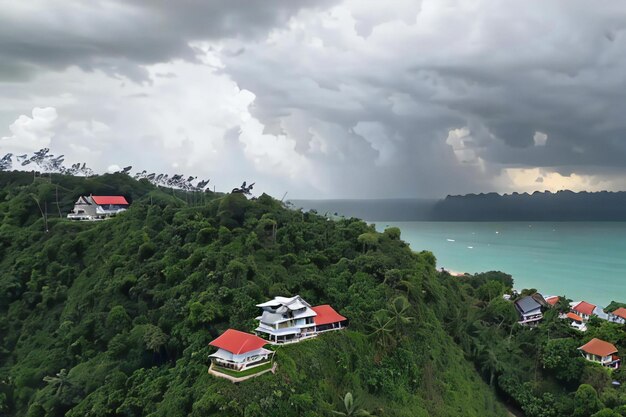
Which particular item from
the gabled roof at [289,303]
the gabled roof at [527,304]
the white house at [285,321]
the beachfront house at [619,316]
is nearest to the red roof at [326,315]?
the white house at [285,321]

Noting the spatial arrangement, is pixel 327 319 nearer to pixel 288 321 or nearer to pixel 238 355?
pixel 288 321

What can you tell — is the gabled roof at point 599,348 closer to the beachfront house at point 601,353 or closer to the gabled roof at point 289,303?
the beachfront house at point 601,353

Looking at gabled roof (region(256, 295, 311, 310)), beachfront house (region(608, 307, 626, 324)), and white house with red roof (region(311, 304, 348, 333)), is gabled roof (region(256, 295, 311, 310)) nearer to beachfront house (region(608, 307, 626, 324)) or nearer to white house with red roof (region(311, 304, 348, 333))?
white house with red roof (region(311, 304, 348, 333))

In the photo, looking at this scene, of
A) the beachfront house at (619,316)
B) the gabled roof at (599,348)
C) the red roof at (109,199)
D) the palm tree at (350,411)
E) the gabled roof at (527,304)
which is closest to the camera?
the palm tree at (350,411)

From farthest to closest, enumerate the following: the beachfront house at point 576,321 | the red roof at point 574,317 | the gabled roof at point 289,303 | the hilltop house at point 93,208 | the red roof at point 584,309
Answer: the hilltop house at point 93,208, the red roof at point 584,309, the red roof at point 574,317, the beachfront house at point 576,321, the gabled roof at point 289,303

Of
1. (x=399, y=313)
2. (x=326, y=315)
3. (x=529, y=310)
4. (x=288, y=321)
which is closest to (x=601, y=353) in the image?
(x=529, y=310)

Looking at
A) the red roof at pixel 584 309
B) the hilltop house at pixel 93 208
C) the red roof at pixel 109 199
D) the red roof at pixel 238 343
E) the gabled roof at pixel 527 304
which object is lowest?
the red roof at pixel 584 309

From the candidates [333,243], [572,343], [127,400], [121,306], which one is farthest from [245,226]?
[572,343]
